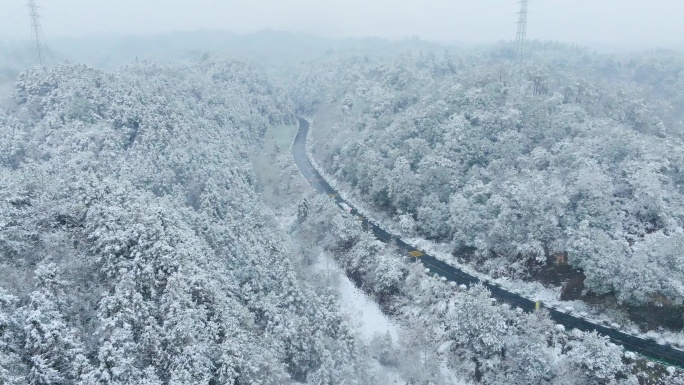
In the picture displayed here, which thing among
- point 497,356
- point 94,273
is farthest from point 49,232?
point 497,356

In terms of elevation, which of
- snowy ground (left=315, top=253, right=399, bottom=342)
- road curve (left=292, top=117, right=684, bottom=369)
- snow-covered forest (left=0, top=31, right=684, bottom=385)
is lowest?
snowy ground (left=315, top=253, right=399, bottom=342)

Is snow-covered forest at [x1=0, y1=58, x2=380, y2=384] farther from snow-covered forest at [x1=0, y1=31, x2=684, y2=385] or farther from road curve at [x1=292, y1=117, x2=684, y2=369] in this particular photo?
road curve at [x1=292, y1=117, x2=684, y2=369]

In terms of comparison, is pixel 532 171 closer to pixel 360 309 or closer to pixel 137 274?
pixel 360 309

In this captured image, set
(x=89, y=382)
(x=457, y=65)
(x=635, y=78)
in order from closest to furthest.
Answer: (x=89, y=382), (x=635, y=78), (x=457, y=65)

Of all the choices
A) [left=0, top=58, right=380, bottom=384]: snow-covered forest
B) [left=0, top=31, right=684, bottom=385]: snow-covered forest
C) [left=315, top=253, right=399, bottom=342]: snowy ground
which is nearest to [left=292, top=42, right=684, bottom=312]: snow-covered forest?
[left=0, top=31, right=684, bottom=385]: snow-covered forest

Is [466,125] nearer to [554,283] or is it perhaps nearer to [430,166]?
[430,166]

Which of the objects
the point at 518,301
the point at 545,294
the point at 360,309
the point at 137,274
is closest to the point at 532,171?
the point at 545,294
